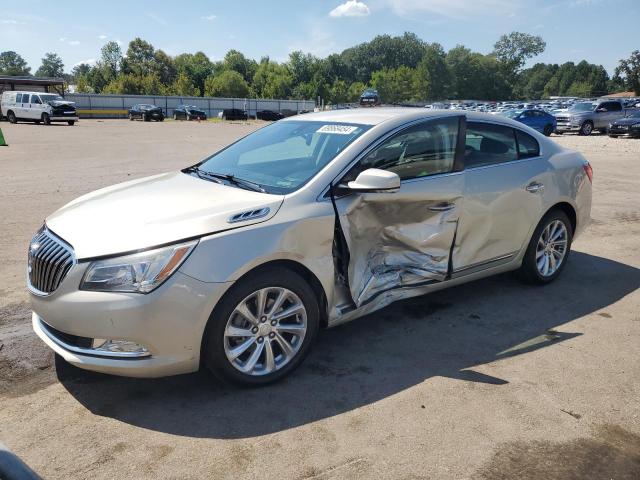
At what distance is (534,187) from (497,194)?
1.78ft

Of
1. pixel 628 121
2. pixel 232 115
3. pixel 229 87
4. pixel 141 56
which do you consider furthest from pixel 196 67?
pixel 628 121

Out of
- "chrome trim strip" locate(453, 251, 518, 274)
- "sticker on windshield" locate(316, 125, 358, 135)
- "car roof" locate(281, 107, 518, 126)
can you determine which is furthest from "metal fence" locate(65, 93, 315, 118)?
"chrome trim strip" locate(453, 251, 518, 274)

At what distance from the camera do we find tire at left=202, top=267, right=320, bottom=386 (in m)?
3.09

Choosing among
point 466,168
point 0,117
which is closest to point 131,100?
point 0,117

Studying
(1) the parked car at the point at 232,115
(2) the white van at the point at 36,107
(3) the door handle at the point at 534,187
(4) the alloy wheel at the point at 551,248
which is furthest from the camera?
(1) the parked car at the point at 232,115

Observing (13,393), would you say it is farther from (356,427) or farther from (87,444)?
(356,427)

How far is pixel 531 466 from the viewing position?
8.77 ft

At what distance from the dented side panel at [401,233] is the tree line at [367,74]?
9143 cm

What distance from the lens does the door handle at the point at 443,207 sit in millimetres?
4116

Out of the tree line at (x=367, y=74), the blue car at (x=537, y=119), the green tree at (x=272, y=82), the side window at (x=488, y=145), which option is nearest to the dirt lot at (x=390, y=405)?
the side window at (x=488, y=145)

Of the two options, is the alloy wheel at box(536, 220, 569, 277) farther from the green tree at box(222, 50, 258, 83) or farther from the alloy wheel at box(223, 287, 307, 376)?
the green tree at box(222, 50, 258, 83)

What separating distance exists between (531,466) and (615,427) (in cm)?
68

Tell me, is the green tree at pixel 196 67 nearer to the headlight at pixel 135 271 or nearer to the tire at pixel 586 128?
the tire at pixel 586 128

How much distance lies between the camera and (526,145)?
498 centimetres
